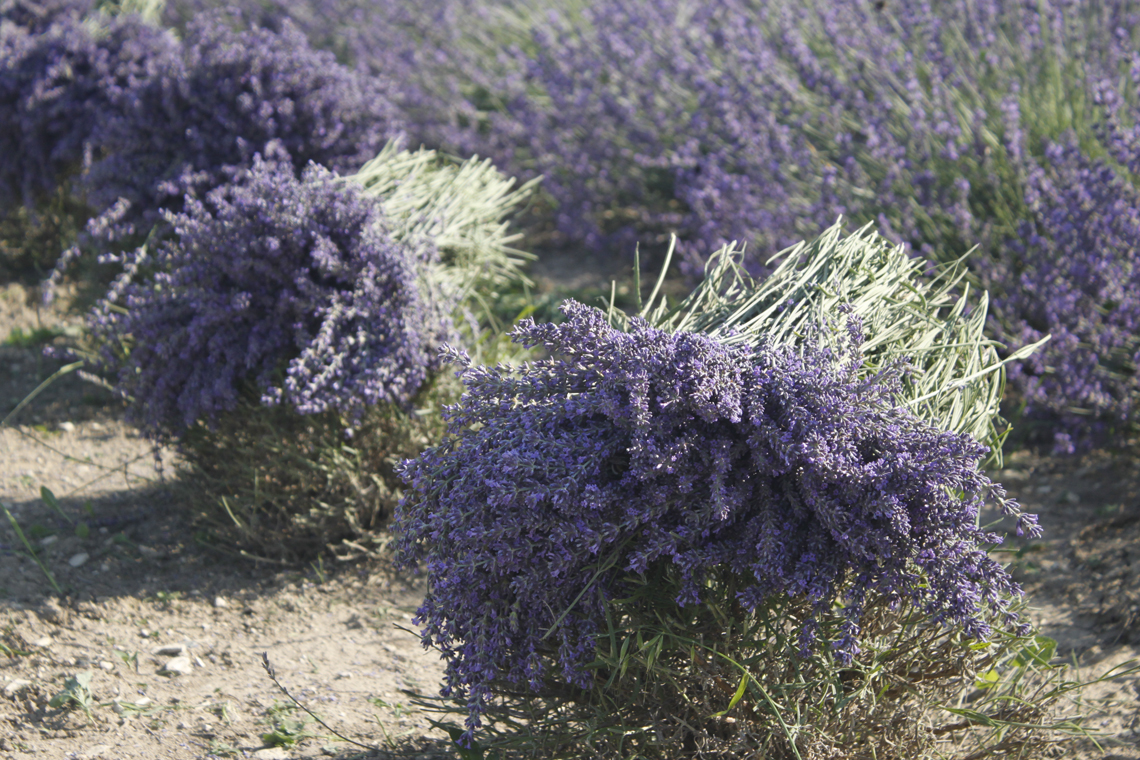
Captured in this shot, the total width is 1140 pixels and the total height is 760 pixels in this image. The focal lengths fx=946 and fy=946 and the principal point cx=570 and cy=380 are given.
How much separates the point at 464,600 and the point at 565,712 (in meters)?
0.34

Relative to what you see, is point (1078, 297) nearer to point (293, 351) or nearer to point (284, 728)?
point (293, 351)

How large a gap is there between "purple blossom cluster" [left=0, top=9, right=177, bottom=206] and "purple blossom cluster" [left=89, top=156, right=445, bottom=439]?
1.90 m

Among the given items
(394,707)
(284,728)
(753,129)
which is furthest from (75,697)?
(753,129)

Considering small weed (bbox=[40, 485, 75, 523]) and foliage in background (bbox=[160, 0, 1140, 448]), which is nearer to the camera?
small weed (bbox=[40, 485, 75, 523])

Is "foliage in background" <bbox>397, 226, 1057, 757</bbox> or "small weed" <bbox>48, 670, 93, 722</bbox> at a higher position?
"foliage in background" <bbox>397, 226, 1057, 757</bbox>

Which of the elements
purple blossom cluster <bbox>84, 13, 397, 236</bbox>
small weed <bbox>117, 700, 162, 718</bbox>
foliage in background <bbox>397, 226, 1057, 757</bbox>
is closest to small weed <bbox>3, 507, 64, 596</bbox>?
small weed <bbox>117, 700, 162, 718</bbox>

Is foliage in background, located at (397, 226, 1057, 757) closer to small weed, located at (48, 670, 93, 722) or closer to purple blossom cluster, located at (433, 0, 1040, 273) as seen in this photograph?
small weed, located at (48, 670, 93, 722)

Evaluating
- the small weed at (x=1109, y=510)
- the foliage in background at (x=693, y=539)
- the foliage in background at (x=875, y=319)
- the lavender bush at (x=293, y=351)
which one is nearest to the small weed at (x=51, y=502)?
the lavender bush at (x=293, y=351)

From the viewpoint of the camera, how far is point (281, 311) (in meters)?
2.86

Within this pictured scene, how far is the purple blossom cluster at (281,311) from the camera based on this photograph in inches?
110

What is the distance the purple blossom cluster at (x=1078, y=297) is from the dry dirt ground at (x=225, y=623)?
0.28 metres

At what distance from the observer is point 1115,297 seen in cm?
304

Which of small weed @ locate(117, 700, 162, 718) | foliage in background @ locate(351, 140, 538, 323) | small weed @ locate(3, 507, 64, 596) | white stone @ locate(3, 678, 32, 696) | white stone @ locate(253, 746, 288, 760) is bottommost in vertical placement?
small weed @ locate(3, 507, 64, 596)

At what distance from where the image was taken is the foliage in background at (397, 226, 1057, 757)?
165 centimetres
